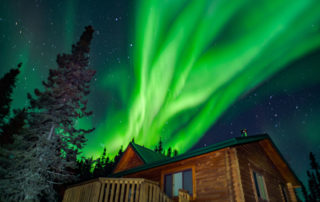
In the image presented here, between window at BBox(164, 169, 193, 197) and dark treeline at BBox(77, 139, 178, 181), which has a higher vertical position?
dark treeline at BBox(77, 139, 178, 181)

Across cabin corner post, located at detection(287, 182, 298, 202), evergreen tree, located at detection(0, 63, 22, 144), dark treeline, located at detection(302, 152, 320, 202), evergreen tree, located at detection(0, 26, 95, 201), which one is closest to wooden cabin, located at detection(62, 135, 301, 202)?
cabin corner post, located at detection(287, 182, 298, 202)

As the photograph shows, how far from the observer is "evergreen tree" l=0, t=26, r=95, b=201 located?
40.8 ft

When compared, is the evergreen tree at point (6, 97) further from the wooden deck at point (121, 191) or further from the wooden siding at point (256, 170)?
the wooden siding at point (256, 170)

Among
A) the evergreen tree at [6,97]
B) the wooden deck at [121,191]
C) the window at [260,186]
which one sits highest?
the evergreen tree at [6,97]

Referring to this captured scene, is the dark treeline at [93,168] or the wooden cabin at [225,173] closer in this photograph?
the wooden cabin at [225,173]

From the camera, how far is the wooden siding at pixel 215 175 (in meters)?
8.86

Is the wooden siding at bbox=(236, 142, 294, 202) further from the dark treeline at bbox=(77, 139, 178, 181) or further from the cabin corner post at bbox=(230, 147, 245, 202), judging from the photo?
the dark treeline at bbox=(77, 139, 178, 181)

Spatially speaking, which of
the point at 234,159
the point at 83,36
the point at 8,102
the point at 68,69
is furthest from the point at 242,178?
the point at 8,102

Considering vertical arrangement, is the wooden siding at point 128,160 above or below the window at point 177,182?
above

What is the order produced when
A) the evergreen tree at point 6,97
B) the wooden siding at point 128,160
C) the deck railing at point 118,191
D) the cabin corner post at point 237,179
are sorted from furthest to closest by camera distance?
1. the evergreen tree at point 6,97
2. the wooden siding at point 128,160
3. the cabin corner post at point 237,179
4. the deck railing at point 118,191

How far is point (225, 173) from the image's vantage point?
9.32 meters

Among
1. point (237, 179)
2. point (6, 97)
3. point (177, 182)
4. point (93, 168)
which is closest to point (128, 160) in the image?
point (177, 182)

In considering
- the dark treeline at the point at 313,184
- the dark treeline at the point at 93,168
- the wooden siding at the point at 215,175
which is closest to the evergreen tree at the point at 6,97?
the dark treeline at the point at 93,168

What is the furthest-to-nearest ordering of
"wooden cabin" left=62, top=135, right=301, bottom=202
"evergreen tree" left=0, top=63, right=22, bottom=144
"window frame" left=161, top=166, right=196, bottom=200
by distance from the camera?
"evergreen tree" left=0, top=63, right=22, bottom=144, "window frame" left=161, top=166, right=196, bottom=200, "wooden cabin" left=62, top=135, right=301, bottom=202
